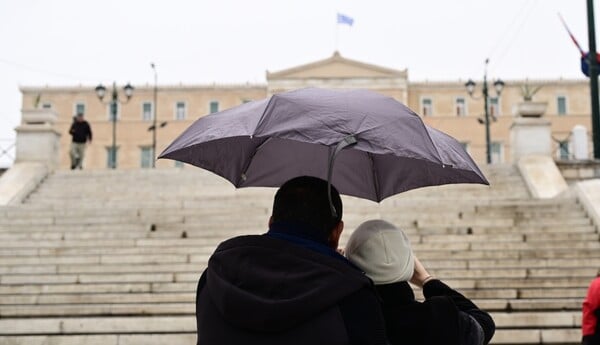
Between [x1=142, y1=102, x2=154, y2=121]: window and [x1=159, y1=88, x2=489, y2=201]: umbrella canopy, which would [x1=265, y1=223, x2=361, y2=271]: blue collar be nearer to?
[x1=159, y1=88, x2=489, y2=201]: umbrella canopy

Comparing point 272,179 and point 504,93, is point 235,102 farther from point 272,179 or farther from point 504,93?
point 272,179

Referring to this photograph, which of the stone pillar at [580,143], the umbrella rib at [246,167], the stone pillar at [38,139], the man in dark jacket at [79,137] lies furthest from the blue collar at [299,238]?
the man in dark jacket at [79,137]

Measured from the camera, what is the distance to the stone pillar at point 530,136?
15.4 m

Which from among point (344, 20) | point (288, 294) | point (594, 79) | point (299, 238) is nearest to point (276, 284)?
point (288, 294)

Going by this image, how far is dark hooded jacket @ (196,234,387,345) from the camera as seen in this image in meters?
1.91

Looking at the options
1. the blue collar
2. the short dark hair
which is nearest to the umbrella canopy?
the short dark hair

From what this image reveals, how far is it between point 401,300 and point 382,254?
15cm

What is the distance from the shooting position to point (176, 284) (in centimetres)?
818

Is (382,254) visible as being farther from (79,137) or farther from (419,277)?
(79,137)

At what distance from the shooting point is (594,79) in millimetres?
15219

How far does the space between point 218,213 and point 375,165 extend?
7798mm

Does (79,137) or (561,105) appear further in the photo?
(561,105)

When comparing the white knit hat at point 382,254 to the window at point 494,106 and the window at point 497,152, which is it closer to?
the window at point 497,152

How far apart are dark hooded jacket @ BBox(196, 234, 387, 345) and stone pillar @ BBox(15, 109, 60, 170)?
50.6ft
